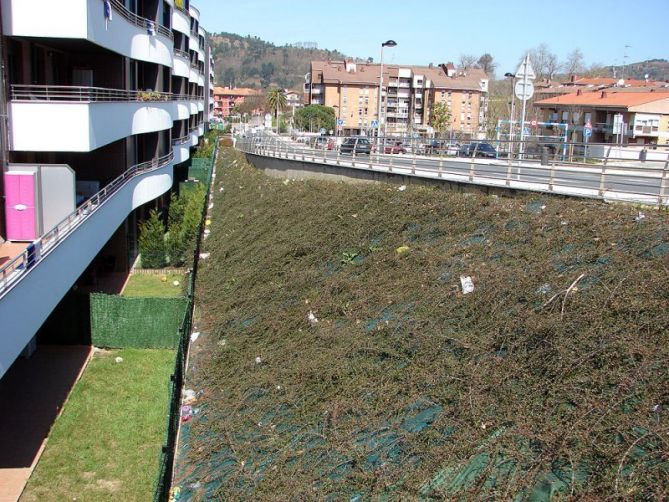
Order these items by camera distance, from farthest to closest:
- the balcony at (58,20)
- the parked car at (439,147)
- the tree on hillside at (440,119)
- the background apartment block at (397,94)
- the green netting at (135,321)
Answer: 1. the background apartment block at (397,94)
2. the tree on hillside at (440,119)
3. the parked car at (439,147)
4. the green netting at (135,321)
5. the balcony at (58,20)

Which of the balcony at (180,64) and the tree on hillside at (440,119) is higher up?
the balcony at (180,64)

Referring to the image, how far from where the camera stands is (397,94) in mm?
114812

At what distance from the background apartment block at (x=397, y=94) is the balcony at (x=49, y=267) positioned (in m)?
94.6

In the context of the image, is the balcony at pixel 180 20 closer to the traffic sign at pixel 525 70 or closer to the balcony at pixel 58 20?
the traffic sign at pixel 525 70

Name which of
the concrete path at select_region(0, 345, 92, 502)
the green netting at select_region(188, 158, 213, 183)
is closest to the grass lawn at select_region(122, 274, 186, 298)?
the concrete path at select_region(0, 345, 92, 502)

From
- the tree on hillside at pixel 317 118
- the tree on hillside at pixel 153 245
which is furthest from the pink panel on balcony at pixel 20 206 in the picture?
the tree on hillside at pixel 317 118

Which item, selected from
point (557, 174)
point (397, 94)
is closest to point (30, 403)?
point (557, 174)

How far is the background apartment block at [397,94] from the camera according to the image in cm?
11226

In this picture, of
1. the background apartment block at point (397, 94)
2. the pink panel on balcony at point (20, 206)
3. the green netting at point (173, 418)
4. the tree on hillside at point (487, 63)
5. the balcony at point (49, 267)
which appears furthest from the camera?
the tree on hillside at point (487, 63)

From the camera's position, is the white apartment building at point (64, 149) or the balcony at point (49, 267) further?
the white apartment building at point (64, 149)

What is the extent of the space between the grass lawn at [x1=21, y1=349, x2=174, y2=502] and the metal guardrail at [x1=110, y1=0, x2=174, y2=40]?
30.4 ft

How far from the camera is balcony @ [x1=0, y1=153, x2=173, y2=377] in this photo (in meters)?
9.65

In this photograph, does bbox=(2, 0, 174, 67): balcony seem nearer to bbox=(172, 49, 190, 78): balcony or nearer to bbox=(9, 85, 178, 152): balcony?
bbox=(9, 85, 178, 152): balcony

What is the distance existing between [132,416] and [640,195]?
456 inches
